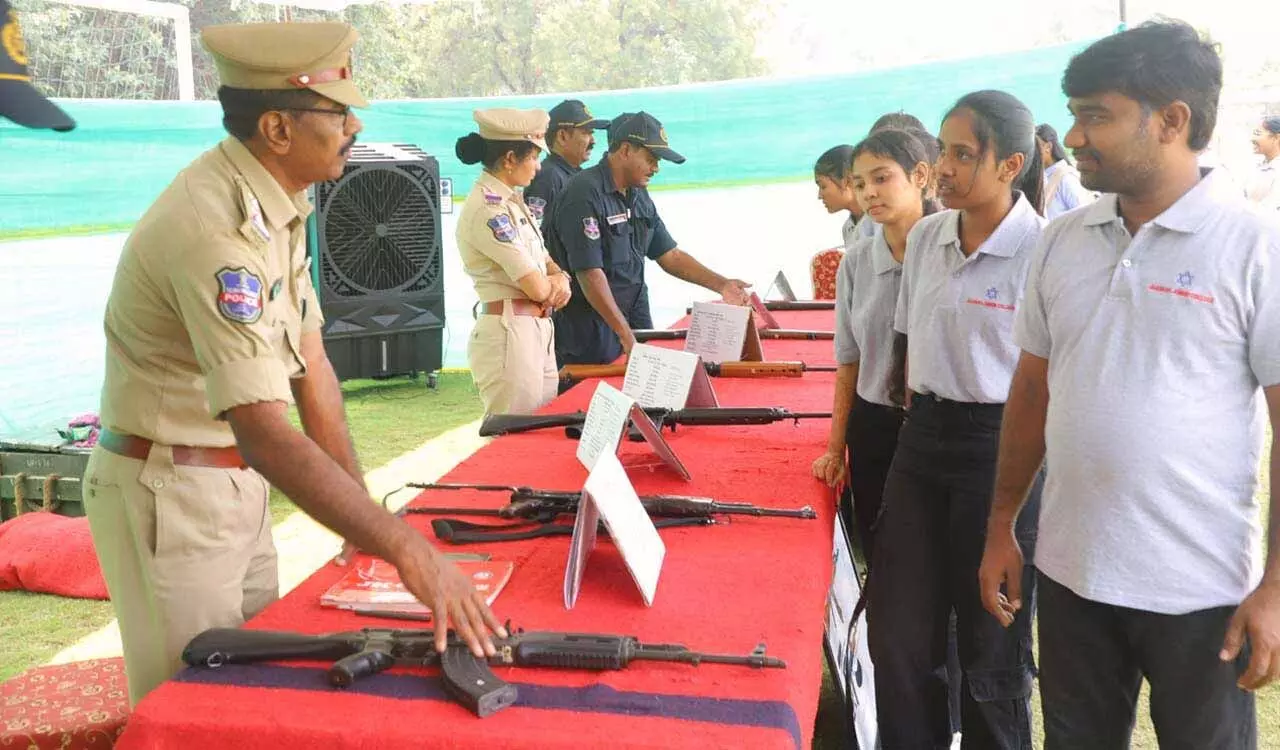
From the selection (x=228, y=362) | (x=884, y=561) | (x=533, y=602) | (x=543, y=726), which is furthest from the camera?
(x=884, y=561)

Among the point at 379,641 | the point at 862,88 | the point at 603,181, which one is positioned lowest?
the point at 379,641

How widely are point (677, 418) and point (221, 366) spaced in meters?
1.50

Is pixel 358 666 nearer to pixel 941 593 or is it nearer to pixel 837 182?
pixel 941 593

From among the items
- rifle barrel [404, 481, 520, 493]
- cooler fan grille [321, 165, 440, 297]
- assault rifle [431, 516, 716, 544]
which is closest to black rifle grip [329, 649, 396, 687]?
assault rifle [431, 516, 716, 544]

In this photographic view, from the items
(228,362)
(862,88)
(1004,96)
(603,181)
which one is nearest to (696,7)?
(862,88)

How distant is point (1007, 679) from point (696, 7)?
11.6 metres

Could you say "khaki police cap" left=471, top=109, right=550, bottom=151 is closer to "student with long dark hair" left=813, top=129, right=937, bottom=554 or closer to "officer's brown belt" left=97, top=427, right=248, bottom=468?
"student with long dark hair" left=813, top=129, right=937, bottom=554

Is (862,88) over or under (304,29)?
over

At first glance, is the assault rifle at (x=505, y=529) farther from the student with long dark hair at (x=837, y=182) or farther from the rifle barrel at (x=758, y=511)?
the student with long dark hair at (x=837, y=182)

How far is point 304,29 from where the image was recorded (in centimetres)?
171

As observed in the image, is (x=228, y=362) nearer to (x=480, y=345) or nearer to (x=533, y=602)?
(x=533, y=602)

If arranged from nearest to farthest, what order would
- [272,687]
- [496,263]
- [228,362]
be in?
1. [272,687]
2. [228,362]
3. [496,263]

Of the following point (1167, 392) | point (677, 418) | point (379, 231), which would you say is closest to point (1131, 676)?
point (1167, 392)

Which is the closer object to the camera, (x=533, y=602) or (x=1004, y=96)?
(x=533, y=602)
